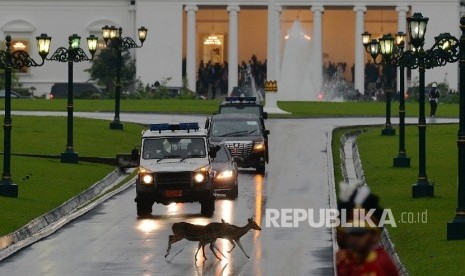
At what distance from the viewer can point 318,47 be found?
116625mm

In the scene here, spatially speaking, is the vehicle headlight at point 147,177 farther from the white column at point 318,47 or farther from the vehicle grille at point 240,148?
the white column at point 318,47

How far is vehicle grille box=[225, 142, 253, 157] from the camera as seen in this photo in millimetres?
46562

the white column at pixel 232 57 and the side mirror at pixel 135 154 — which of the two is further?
the white column at pixel 232 57

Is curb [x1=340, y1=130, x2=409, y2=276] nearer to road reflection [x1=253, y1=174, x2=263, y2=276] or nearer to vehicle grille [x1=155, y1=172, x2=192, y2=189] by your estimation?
road reflection [x1=253, y1=174, x2=263, y2=276]

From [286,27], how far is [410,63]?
83.2 meters

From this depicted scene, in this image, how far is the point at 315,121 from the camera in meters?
73.7

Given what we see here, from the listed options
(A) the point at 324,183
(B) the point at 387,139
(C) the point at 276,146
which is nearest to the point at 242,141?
(A) the point at 324,183

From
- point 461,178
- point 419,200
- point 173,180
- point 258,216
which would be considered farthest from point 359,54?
point 461,178

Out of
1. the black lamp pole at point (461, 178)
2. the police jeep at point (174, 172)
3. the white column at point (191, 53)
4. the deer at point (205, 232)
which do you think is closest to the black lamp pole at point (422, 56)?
the black lamp pole at point (461, 178)

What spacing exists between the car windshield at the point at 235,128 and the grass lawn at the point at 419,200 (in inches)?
137

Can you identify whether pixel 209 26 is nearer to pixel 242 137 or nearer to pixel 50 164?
pixel 50 164

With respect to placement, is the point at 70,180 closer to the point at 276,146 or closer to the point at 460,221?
the point at 276,146

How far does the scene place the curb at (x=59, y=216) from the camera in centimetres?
2922

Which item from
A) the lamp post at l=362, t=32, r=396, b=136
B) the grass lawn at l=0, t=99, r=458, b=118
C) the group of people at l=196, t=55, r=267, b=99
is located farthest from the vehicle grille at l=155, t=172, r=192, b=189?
the group of people at l=196, t=55, r=267, b=99
